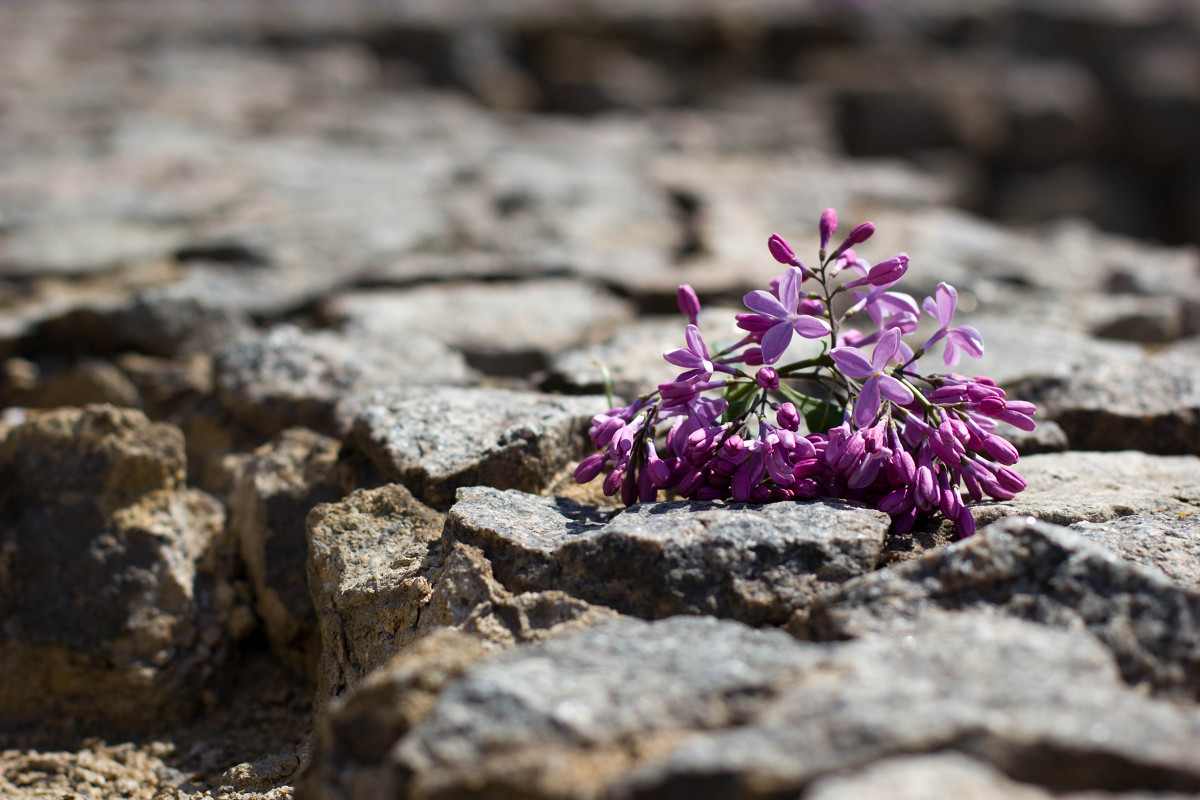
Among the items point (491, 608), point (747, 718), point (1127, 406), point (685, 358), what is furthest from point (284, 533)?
point (1127, 406)

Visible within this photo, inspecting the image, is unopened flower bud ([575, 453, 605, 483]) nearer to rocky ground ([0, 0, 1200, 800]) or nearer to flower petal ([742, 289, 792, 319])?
rocky ground ([0, 0, 1200, 800])

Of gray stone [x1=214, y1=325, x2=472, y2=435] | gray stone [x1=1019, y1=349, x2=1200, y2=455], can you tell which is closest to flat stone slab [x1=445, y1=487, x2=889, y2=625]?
gray stone [x1=214, y1=325, x2=472, y2=435]

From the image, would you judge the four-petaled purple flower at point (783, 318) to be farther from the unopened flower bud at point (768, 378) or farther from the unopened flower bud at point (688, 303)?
the unopened flower bud at point (688, 303)

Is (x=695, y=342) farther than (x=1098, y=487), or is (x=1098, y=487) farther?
(x=1098, y=487)

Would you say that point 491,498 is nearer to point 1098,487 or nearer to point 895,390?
point 895,390

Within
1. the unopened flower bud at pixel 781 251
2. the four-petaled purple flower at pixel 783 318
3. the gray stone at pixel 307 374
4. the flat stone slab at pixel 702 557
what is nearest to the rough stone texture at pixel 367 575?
the flat stone slab at pixel 702 557

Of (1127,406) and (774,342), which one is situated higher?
(774,342)
